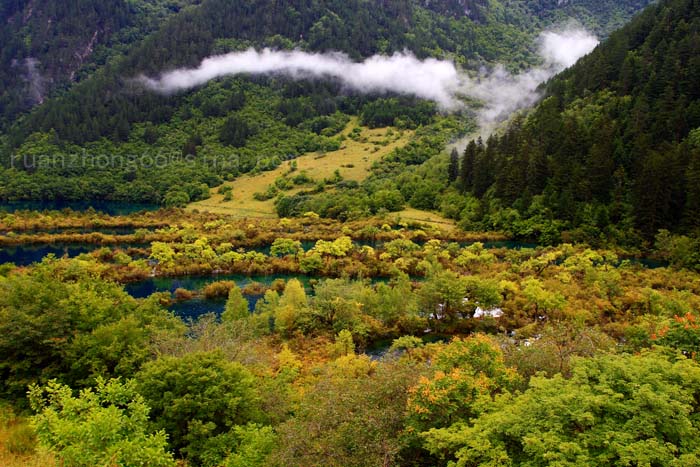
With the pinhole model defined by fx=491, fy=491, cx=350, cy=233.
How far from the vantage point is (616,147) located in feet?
315

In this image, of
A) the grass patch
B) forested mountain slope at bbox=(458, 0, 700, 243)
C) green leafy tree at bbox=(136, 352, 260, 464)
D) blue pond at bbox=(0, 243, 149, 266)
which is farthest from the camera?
the grass patch

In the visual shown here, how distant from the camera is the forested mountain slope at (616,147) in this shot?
84.1 meters

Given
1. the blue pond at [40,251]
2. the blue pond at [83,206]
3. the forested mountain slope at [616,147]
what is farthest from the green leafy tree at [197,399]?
the blue pond at [83,206]

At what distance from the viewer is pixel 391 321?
54469 millimetres

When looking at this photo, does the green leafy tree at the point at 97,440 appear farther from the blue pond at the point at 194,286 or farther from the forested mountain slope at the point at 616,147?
the forested mountain slope at the point at 616,147

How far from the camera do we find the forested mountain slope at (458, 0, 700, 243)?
276ft

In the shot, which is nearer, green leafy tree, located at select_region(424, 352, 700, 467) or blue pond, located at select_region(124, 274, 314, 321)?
green leafy tree, located at select_region(424, 352, 700, 467)

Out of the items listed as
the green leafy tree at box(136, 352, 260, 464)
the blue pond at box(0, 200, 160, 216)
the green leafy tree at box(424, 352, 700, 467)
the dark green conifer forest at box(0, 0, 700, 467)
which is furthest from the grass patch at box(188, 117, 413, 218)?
the green leafy tree at box(424, 352, 700, 467)

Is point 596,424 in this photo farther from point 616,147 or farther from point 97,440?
point 616,147

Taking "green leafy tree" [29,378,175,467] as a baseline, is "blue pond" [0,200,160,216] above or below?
below

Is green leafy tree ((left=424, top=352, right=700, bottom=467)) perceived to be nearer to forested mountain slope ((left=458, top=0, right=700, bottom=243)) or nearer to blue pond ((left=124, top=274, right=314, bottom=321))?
blue pond ((left=124, top=274, right=314, bottom=321))

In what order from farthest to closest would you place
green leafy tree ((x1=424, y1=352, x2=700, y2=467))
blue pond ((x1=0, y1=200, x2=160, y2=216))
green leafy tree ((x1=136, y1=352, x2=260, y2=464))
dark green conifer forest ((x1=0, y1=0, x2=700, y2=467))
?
blue pond ((x1=0, y1=200, x2=160, y2=216)), green leafy tree ((x1=136, y1=352, x2=260, y2=464)), dark green conifer forest ((x1=0, y1=0, x2=700, y2=467)), green leafy tree ((x1=424, y1=352, x2=700, y2=467))

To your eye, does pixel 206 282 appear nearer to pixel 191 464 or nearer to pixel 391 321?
pixel 391 321

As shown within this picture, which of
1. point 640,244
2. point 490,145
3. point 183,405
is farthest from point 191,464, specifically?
point 490,145
